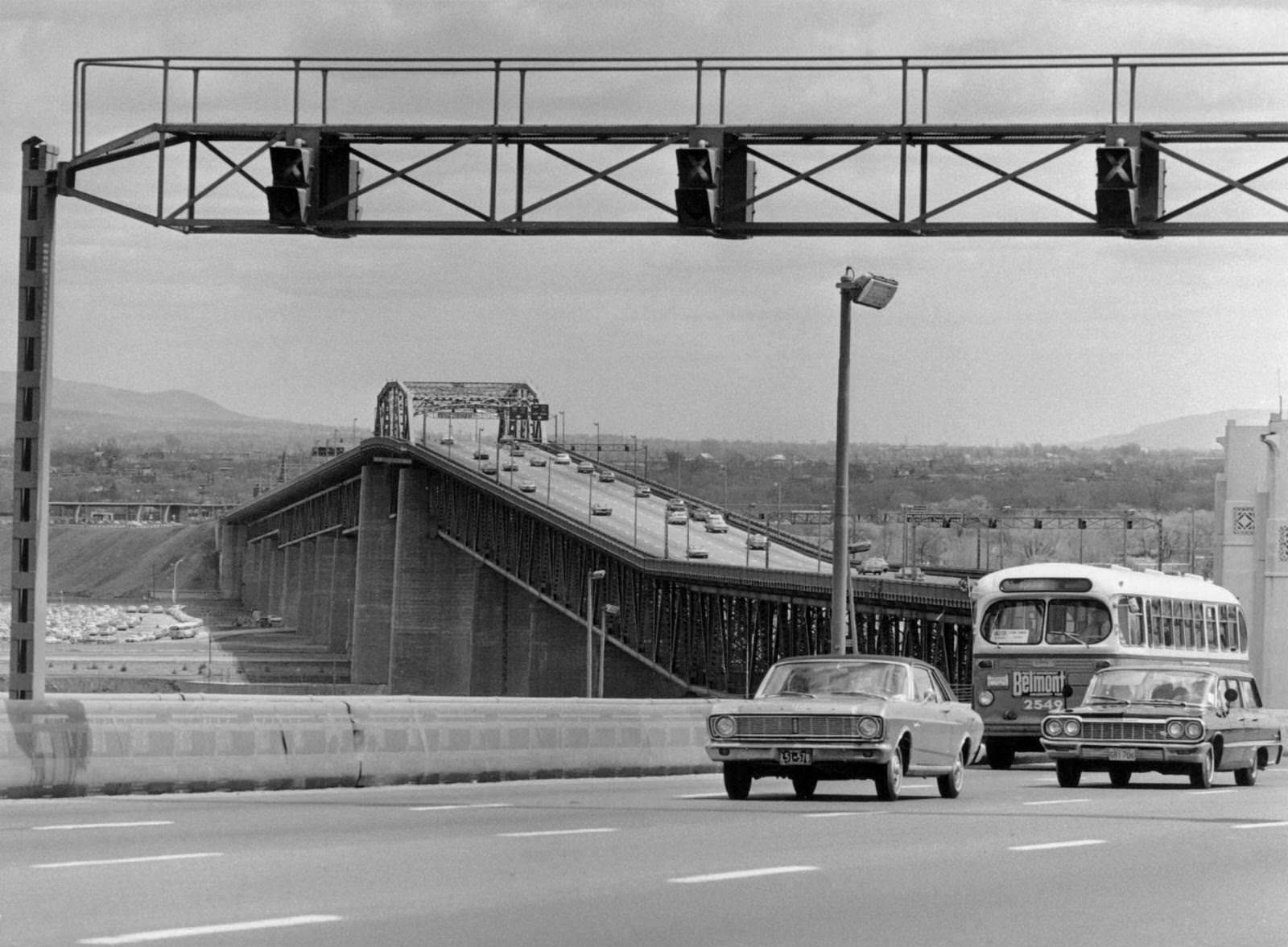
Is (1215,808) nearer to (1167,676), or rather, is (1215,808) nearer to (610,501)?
(1167,676)

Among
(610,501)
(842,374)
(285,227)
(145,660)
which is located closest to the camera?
(285,227)

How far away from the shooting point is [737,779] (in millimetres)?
21547

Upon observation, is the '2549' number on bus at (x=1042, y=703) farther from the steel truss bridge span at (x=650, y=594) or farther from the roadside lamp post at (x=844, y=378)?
the steel truss bridge span at (x=650, y=594)

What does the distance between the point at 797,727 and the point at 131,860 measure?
8878 millimetres

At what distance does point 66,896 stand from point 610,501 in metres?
132

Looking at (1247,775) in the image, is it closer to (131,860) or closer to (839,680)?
(839,680)

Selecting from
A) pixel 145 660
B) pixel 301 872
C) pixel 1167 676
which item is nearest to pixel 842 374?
pixel 1167 676

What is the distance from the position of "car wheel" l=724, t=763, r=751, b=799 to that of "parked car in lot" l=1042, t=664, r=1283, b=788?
5.10 meters

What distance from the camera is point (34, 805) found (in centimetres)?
1873

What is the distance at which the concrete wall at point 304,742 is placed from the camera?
1984cm

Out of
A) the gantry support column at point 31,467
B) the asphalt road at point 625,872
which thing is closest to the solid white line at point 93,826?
the asphalt road at point 625,872

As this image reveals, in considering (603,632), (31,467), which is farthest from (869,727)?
(603,632)

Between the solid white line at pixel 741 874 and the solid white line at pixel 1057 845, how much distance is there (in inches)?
94.4

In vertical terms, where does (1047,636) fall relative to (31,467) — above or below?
below
